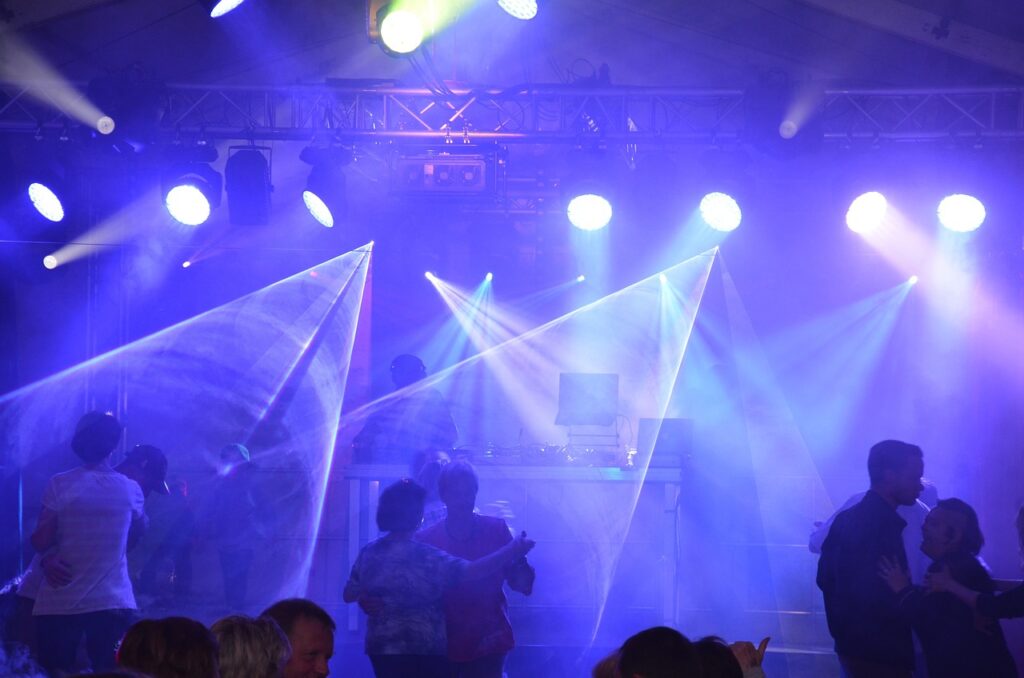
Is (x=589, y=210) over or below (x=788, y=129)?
below

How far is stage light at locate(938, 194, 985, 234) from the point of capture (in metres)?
6.50

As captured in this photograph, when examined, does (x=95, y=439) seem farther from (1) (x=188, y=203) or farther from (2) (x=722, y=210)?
(2) (x=722, y=210)

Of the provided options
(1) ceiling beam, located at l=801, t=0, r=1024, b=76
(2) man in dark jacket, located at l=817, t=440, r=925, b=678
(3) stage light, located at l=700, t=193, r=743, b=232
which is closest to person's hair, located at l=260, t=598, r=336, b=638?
(2) man in dark jacket, located at l=817, t=440, r=925, b=678

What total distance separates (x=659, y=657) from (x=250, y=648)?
33.7 inches

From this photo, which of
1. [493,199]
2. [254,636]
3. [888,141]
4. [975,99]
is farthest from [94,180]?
[254,636]

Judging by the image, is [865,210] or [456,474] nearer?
[456,474]

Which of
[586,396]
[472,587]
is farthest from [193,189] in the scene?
[472,587]

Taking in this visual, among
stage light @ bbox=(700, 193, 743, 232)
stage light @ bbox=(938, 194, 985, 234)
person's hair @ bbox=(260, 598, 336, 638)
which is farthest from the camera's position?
stage light @ bbox=(700, 193, 743, 232)

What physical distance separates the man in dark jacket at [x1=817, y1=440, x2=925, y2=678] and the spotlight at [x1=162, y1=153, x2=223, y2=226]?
4.59 m

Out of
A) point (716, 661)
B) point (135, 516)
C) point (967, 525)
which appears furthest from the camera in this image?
point (135, 516)

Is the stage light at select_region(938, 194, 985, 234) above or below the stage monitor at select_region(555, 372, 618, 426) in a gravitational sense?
above

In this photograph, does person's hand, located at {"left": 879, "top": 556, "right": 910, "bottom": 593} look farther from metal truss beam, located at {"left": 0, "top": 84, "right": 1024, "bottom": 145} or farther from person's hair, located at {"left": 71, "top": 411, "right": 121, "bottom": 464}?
metal truss beam, located at {"left": 0, "top": 84, "right": 1024, "bottom": 145}

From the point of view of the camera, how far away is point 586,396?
7.59 metres

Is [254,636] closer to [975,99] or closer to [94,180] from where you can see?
[975,99]
